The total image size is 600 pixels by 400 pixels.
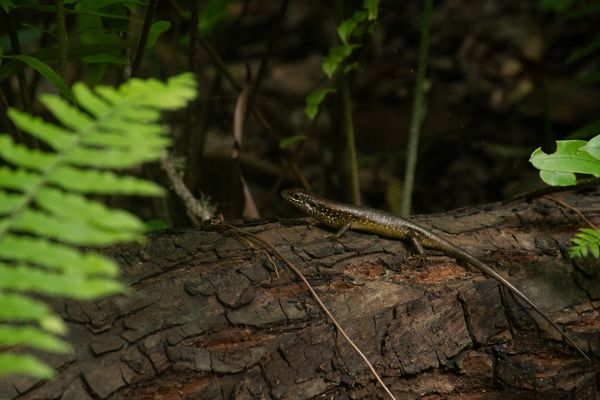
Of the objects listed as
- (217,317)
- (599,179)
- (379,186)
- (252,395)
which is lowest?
(379,186)

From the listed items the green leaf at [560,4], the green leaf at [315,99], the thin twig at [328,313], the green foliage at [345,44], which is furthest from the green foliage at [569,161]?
the green leaf at [560,4]

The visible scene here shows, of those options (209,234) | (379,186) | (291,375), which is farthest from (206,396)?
(379,186)

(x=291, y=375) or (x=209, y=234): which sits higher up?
(x=209, y=234)

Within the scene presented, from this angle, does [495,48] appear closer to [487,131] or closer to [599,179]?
[487,131]

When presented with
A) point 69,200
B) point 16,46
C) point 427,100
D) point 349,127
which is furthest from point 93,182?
point 427,100

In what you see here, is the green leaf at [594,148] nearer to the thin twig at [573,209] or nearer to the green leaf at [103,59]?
the thin twig at [573,209]

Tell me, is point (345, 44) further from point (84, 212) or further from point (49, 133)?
point (84, 212)

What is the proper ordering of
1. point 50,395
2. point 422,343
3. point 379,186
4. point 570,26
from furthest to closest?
1. point 570,26
2. point 379,186
3. point 422,343
4. point 50,395

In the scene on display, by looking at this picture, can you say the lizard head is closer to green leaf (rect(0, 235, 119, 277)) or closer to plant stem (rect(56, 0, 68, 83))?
plant stem (rect(56, 0, 68, 83))
